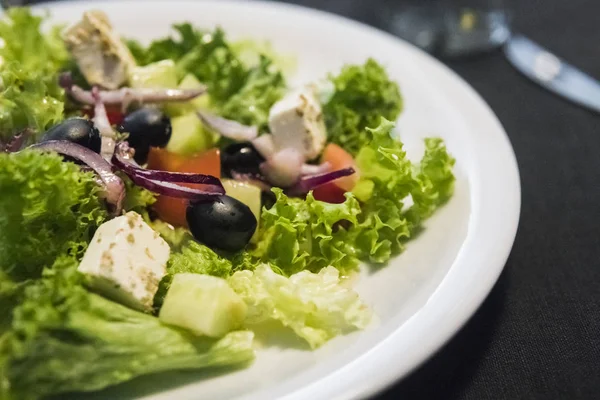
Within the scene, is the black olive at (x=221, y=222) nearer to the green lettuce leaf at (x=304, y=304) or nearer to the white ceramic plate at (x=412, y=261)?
the green lettuce leaf at (x=304, y=304)

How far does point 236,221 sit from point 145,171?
0.39 metres

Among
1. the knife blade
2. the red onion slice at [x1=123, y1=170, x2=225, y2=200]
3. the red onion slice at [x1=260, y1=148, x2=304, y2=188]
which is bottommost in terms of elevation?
the knife blade

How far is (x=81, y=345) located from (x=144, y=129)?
3.86 ft

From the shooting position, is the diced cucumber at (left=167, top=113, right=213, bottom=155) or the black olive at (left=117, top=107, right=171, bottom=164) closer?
the black olive at (left=117, top=107, right=171, bottom=164)

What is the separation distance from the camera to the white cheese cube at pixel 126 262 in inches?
72.3

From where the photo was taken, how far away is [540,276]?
7.88 ft

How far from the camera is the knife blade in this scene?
3475 millimetres

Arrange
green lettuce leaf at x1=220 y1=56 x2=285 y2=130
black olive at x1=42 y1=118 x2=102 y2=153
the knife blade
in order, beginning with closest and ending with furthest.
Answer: black olive at x1=42 y1=118 x2=102 y2=153
green lettuce leaf at x1=220 y1=56 x2=285 y2=130
the knife blade

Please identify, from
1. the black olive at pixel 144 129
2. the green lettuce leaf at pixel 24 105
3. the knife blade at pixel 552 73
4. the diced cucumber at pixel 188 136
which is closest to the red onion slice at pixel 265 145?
the diced cucumber at pixel 188 136

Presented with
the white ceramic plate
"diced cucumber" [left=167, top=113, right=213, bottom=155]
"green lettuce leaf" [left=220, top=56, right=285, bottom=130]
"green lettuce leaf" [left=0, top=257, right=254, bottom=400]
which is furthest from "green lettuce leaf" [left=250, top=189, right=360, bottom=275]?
"green lettuce leaf" [left=220, top=56, right=285, bottom=130]

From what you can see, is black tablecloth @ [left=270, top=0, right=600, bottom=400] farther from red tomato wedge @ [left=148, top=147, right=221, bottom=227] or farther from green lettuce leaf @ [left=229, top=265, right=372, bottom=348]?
red tomato wedge @ [left=148, top=147, right=221, bottom=227]

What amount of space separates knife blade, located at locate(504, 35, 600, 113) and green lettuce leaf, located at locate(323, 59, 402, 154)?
1.16 meters

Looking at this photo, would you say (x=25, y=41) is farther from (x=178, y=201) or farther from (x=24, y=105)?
(x=178, y=201)

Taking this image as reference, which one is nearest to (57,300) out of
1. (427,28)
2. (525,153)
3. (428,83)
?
(428,83)
